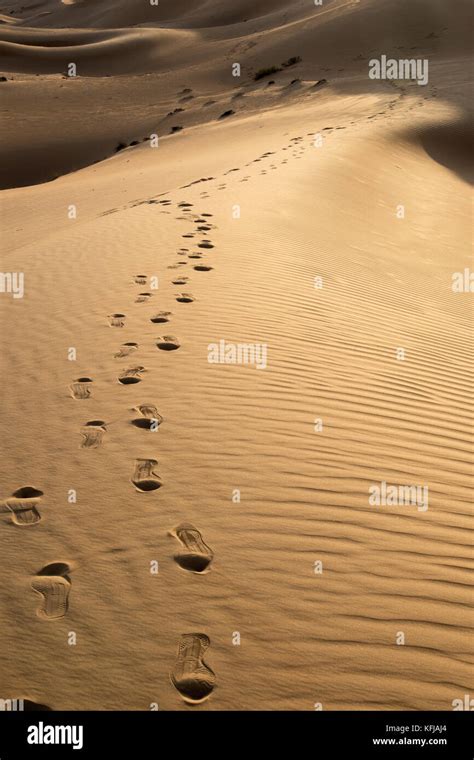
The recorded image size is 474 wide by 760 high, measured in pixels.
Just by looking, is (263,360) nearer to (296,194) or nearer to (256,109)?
(296,194)

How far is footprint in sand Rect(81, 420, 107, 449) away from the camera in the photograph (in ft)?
13.9

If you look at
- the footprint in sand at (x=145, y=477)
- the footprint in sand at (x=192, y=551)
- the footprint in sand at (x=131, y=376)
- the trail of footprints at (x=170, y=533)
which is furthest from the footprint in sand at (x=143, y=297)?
the footprint in sand at (x=192, y=551)

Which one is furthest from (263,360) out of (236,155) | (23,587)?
(236,155)

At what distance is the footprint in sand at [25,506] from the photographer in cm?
354

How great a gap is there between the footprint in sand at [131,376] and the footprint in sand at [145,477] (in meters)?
1.15

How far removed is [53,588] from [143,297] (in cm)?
424

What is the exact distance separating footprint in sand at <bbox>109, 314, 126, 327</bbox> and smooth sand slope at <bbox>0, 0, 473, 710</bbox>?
0.11 m

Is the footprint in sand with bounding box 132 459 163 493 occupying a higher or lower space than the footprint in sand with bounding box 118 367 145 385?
lower

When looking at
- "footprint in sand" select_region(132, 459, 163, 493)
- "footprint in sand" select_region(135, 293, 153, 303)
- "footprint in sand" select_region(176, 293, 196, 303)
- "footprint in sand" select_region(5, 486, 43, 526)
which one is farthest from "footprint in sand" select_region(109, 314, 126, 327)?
"footprint in sand" select_region(5, 486, 43, 526)

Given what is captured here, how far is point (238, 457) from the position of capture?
408 centimetres

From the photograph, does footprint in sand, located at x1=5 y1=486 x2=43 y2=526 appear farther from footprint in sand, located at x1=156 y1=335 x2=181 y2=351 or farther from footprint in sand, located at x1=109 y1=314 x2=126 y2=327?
footprint in sand, located at x1=109 y1=314 x2=126 y2=327

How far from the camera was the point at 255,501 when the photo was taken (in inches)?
144

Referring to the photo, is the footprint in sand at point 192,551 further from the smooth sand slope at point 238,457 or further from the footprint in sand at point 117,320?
the footprint in sand at point 117,320

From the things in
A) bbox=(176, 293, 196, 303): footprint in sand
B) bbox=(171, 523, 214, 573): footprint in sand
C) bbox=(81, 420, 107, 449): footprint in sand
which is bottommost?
bbox=(171, 523, 214, 573): footprint in sand
